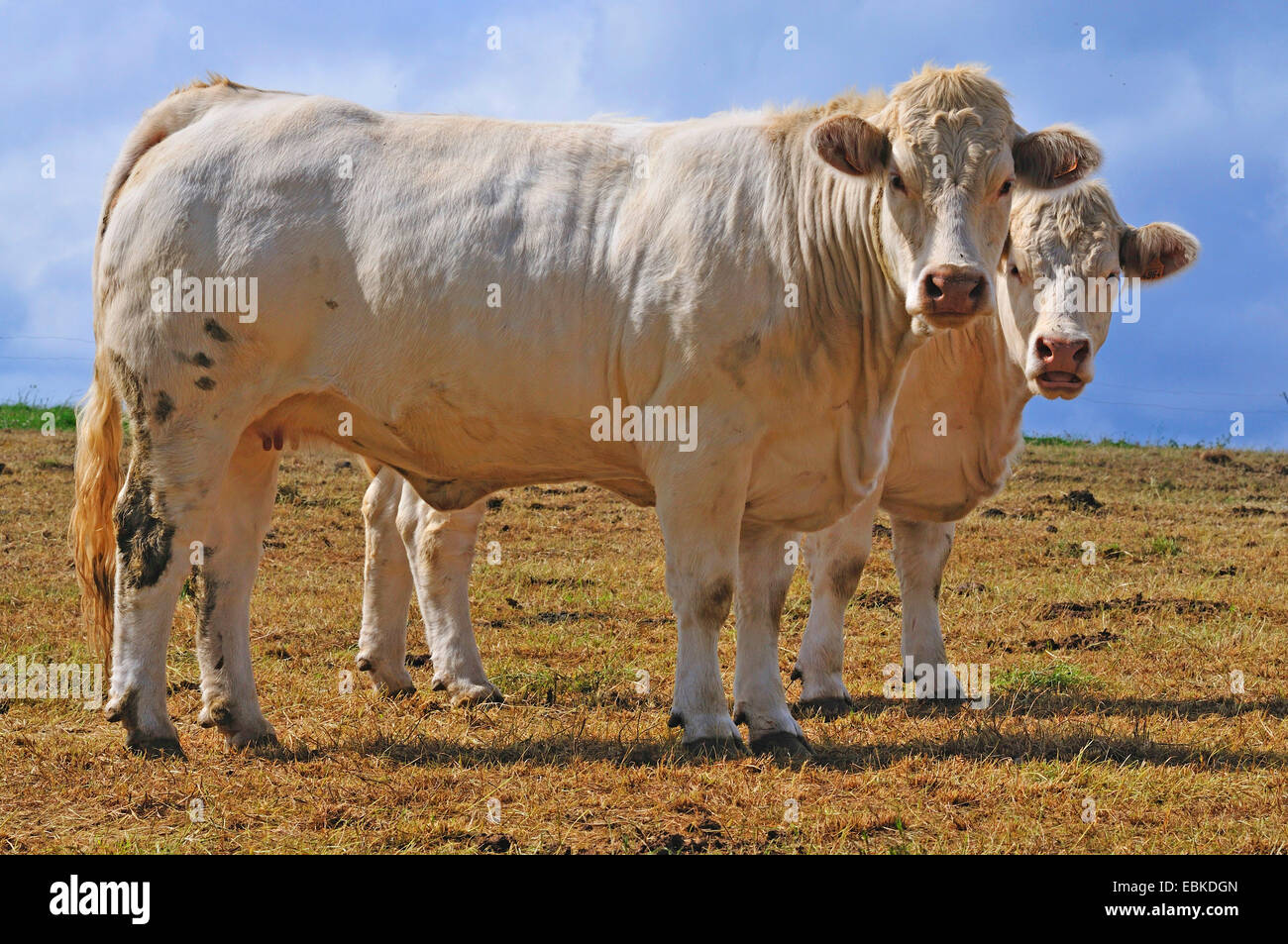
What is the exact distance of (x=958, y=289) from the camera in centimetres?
549

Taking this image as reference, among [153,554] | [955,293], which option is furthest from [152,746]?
[955,293]

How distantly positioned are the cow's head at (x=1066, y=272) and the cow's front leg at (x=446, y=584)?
3.21 m

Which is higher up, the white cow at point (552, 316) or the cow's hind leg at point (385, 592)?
the white cow at point (552, 316)

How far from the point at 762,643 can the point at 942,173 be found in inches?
90.4

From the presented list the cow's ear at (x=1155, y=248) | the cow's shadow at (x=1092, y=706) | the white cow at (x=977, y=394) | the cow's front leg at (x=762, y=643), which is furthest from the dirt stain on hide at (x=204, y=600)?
the cow's ear at (x=1155, y=248)

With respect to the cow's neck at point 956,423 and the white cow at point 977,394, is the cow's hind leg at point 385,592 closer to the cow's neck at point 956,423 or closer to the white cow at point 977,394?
the white cow at point 977,394

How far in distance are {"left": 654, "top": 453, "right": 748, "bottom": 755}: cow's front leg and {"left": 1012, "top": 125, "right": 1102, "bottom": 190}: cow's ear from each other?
1.81 meters

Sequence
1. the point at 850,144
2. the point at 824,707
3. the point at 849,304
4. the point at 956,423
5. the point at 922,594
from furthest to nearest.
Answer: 1. the point at 922,594
2. the point at 956,423
3. the point at 824,707
4. the point at 849,304
5. the point at 850,144

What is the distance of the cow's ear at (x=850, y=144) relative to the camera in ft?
19.3

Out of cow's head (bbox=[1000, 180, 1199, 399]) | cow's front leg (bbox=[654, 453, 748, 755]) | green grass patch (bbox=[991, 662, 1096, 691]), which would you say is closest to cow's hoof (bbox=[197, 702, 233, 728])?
cow's front leg (bbox=[654, 453, 748, 755])

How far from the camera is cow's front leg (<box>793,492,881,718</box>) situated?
24.7 ft

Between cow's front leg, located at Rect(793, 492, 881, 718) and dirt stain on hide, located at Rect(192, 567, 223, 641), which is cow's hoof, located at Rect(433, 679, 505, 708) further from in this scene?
cow's front leg, located at Rect(793, 492, 881, 718)

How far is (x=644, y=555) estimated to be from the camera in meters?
12.4

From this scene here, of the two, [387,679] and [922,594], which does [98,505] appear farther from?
[922,594]
